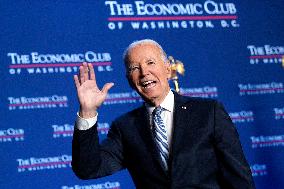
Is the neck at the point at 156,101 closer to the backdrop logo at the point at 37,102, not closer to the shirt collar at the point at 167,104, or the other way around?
the shirt collar at the point at 167,104

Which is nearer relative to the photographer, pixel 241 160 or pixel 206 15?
pixel 241 160

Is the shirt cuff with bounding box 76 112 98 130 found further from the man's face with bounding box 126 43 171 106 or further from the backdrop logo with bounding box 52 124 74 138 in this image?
the backdrop logo with bounding box 52 124 74 138

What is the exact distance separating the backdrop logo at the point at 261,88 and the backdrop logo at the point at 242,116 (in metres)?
0.17

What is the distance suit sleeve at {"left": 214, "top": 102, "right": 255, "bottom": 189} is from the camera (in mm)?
2055

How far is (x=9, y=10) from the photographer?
4102mm

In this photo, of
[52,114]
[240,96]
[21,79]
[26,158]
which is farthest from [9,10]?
[240,96]

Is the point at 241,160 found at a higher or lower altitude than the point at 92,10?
lower

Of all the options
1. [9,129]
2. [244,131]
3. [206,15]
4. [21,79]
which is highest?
[206,15]

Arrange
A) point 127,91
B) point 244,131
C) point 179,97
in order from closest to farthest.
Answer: point 179,97 → point 127,91 → point 244,131

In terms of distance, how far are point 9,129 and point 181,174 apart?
2.23m

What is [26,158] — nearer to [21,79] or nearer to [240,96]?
[21,79]

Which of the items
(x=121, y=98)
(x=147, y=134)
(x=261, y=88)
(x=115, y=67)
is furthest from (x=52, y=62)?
(x=147, y=134)

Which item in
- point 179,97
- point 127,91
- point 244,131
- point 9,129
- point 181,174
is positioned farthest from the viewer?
point 244,131

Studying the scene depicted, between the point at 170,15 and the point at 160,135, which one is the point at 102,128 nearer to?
the point at 170,15
